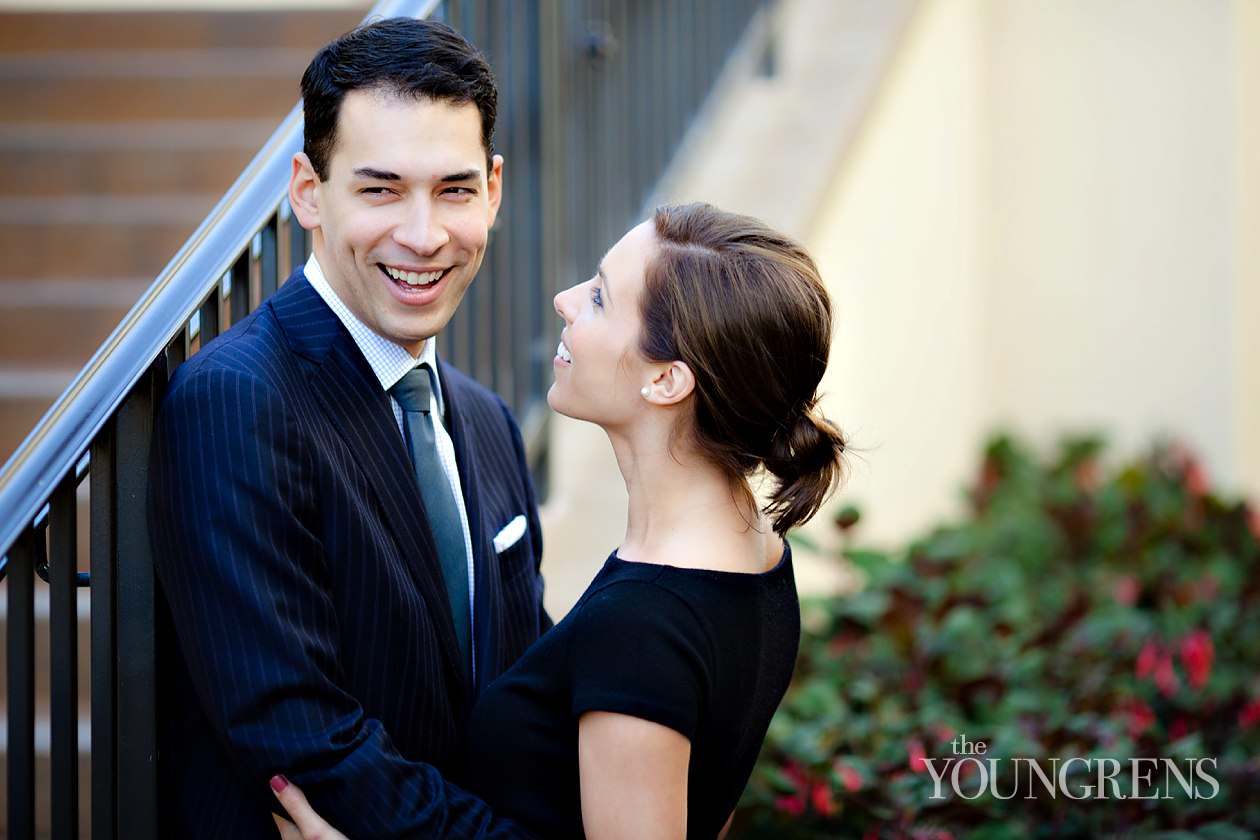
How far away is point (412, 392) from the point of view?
2070 mm

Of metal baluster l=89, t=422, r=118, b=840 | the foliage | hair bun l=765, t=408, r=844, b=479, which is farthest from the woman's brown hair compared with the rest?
the foliage

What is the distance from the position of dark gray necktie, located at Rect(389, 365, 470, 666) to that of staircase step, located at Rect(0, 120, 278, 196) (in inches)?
105

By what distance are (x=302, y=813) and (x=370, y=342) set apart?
635 mm

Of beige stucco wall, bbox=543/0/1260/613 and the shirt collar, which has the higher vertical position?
beige stucco wall, bbox=543/0/1260/613

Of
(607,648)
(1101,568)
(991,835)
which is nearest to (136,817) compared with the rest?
(607,648)

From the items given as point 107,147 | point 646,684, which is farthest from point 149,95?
point 646,684

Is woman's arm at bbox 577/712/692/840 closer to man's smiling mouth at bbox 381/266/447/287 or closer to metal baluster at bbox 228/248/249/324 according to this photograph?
man's smiling mouth at bbox 381/266/447/287

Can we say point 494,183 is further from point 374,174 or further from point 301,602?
point 301,602

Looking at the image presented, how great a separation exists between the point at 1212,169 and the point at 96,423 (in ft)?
18.1

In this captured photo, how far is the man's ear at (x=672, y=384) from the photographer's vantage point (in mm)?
1880

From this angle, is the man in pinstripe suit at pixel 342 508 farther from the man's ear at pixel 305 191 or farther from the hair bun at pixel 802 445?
the hair bun at pixel 802 445

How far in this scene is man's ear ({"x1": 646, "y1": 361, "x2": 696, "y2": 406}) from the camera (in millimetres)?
1880

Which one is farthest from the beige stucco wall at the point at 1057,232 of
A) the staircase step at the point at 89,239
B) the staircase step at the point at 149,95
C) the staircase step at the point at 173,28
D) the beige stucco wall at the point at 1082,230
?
the staircase step at the point at 89,239

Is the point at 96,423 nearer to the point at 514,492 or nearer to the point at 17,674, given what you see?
the point at 17,674
